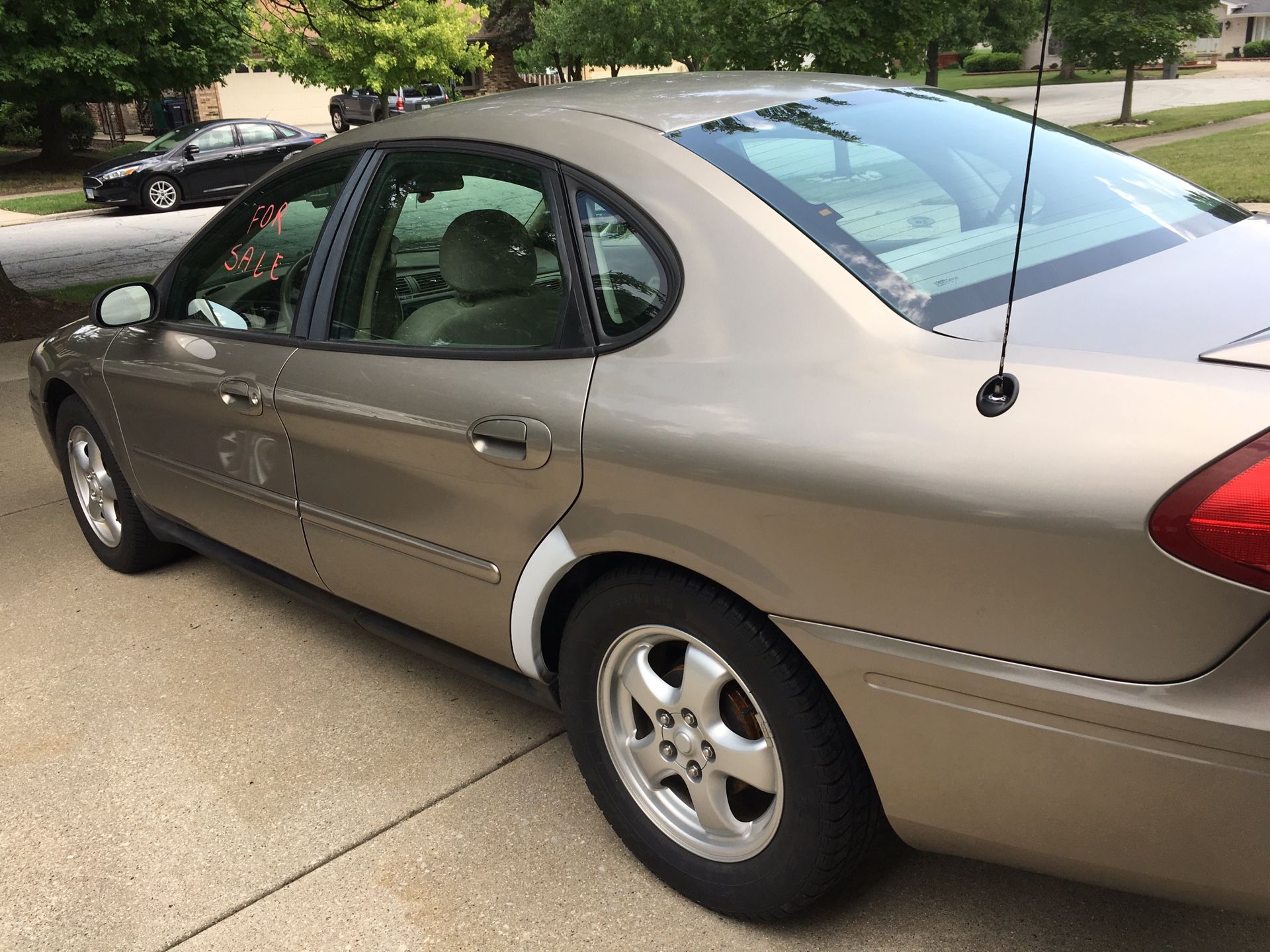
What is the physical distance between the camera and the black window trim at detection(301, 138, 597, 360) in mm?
2354

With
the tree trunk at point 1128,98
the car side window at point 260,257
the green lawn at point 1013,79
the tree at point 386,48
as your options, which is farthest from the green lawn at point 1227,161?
the green lawn at point 1013,79

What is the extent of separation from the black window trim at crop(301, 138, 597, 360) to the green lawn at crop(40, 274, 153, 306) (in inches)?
318

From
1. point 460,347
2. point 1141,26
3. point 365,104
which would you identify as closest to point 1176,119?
point 1141,26

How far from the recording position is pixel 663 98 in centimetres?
269

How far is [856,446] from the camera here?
1.82 metres

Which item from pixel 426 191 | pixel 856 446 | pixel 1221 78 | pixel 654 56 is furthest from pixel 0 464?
pixel 1221 78

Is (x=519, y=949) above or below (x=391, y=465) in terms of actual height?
below

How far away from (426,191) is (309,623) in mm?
1722

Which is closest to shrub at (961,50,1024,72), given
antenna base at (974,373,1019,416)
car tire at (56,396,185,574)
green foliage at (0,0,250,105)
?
green foliage at (0,0,250,105)

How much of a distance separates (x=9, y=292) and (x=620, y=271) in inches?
366

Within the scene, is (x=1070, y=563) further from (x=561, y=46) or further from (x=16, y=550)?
(x=561, y=46)

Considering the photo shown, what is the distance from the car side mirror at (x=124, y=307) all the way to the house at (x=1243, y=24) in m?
69.9

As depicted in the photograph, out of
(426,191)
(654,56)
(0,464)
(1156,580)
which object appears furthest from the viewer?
(654,56)

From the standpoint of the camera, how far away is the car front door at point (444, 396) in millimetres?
2367
